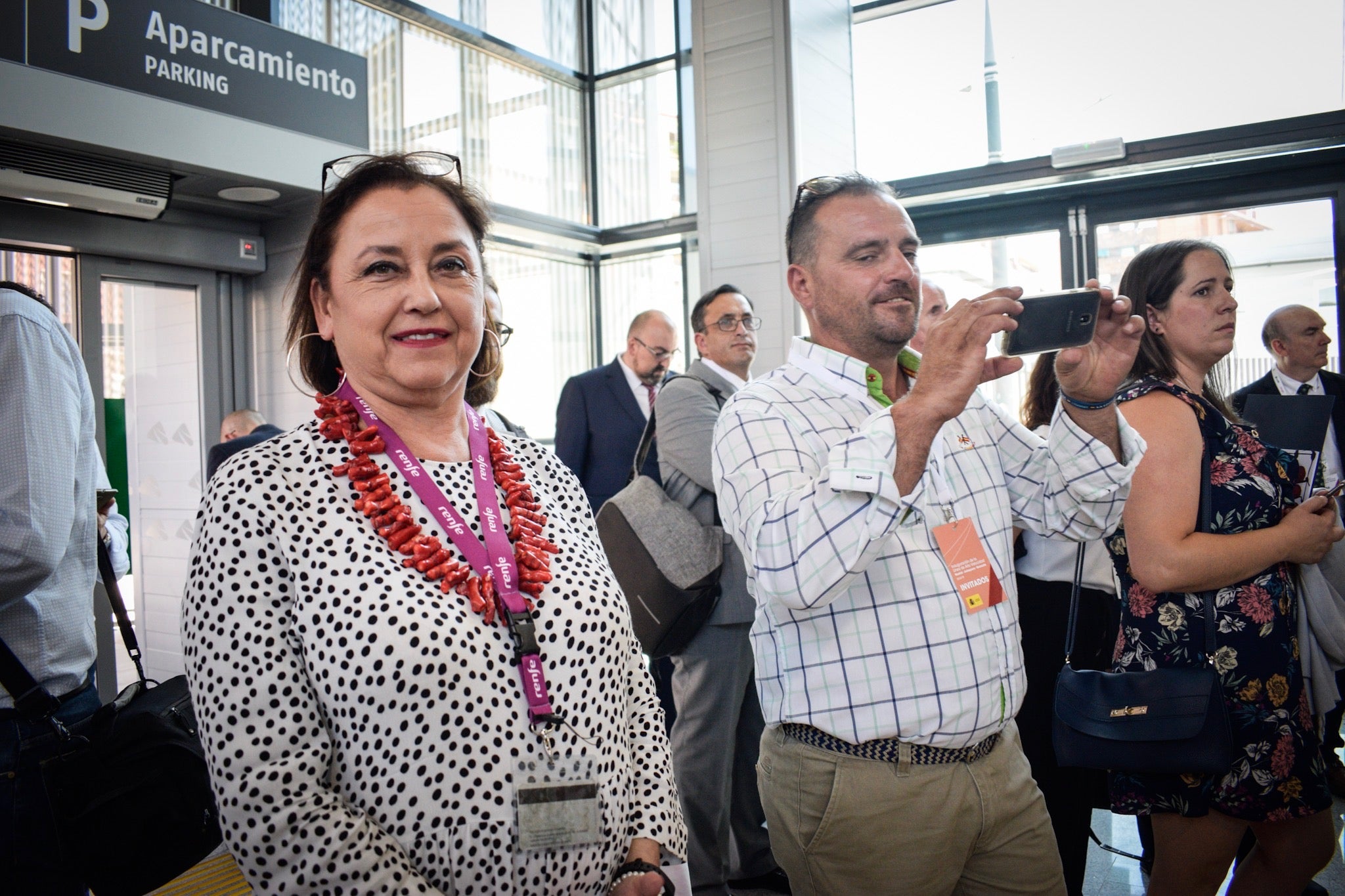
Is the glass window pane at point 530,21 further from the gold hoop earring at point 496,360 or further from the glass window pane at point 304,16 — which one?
the gold hoop earring at point 496,360

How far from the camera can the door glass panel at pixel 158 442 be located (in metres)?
4.29

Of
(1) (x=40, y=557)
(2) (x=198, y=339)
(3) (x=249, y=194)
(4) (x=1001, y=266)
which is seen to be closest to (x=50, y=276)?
(2) (x=198, y=339)

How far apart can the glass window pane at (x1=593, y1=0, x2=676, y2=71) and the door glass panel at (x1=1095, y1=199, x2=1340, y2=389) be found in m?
3.91

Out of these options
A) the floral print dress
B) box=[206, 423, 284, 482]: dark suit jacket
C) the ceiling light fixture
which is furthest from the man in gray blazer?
the ceiling light fixture

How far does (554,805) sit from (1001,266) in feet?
18.1

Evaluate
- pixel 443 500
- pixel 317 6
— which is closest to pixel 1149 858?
pixel 443 500

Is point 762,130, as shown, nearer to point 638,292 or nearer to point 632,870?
point 638,292

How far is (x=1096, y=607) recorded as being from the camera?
8.68 feet

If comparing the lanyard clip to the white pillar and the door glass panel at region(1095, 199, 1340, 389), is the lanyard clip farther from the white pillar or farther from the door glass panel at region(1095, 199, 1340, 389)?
the door glass panel at region(1095, 199, 1340, 389)

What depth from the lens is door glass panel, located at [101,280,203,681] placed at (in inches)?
169

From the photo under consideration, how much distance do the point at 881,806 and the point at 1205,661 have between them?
91cm

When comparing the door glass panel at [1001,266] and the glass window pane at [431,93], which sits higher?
the glass window pane at [431,93]

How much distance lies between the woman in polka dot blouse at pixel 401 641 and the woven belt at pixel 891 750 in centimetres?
28

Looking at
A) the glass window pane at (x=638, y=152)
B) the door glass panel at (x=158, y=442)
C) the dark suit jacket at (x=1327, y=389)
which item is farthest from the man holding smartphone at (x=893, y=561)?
the glass window pane at (x=638, y=152)
